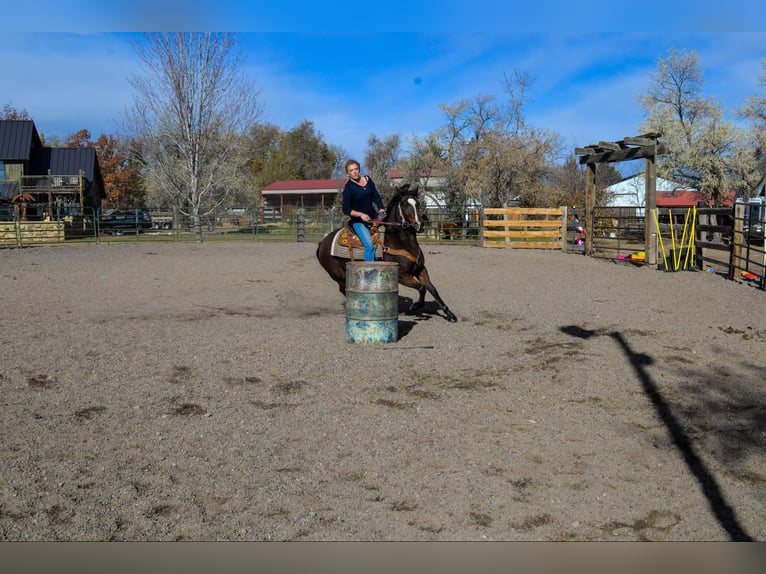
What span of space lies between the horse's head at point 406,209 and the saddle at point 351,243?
0.93 feet

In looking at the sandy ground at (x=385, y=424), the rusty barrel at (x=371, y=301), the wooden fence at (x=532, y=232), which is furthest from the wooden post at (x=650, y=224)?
the rusty barrel at (x=371, y=301)

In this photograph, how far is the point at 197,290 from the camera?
12039 millimetres

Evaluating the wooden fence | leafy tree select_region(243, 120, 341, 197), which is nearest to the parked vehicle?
the wooden fence

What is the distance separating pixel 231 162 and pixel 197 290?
31434 mm

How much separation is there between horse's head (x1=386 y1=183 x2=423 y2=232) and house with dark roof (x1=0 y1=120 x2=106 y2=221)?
104ft

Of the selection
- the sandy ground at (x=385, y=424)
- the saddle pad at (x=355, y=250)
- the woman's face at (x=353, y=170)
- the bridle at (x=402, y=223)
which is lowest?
the sandy ground at (x=385, y=424)

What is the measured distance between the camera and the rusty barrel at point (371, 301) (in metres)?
7.30

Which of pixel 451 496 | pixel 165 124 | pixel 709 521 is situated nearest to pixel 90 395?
pixel 451 496

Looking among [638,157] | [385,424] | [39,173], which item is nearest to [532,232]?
[638,157]

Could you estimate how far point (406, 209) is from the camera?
8320 mm

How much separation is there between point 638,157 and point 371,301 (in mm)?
12559

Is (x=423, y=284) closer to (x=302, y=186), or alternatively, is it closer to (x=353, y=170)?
(x=353, y=170)

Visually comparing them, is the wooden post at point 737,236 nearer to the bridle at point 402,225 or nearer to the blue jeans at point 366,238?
the bridle at point 402,225

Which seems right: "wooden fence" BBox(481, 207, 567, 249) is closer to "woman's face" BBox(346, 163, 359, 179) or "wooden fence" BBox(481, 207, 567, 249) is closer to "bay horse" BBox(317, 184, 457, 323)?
"bay horse" BBox(317, 184, 457, 323)
